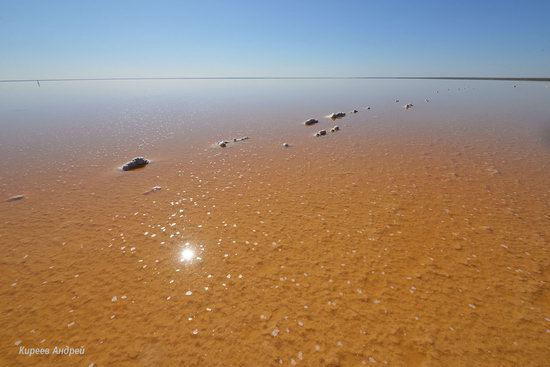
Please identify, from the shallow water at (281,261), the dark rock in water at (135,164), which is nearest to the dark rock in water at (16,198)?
the shallow water at (281,261)

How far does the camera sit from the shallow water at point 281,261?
612 centimetres

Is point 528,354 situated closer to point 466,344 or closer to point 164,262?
point 466,344

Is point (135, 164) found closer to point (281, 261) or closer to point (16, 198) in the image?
point (16, 198)

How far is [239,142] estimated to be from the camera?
2416 centimetres

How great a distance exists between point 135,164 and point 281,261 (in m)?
13.7

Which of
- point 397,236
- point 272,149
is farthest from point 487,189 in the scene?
point 272,149

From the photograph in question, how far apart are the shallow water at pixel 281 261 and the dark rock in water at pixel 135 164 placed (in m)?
0.72

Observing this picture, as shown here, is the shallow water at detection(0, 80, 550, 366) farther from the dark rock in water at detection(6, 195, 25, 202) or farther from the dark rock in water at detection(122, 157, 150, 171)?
the dark rock in water at detection(122, 157, 150, 171)

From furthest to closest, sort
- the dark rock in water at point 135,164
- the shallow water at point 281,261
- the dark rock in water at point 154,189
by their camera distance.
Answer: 1. the dark rock in water at point 135,164
2. the dark rock in water at point 154,189
3. the shallow water at point 281,261

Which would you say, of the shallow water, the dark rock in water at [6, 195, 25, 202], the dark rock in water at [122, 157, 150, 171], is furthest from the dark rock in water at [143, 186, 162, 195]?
the dark rock in water at [6, 195, 25, 202]

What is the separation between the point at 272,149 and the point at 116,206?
1232 cm

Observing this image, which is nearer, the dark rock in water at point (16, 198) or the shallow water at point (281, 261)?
the shallow water at point (281, 261)

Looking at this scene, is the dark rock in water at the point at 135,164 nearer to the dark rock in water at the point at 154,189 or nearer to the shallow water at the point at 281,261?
the shallow water at the point at 281,261

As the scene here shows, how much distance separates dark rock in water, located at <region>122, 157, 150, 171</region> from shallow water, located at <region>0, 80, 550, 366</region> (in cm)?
72
